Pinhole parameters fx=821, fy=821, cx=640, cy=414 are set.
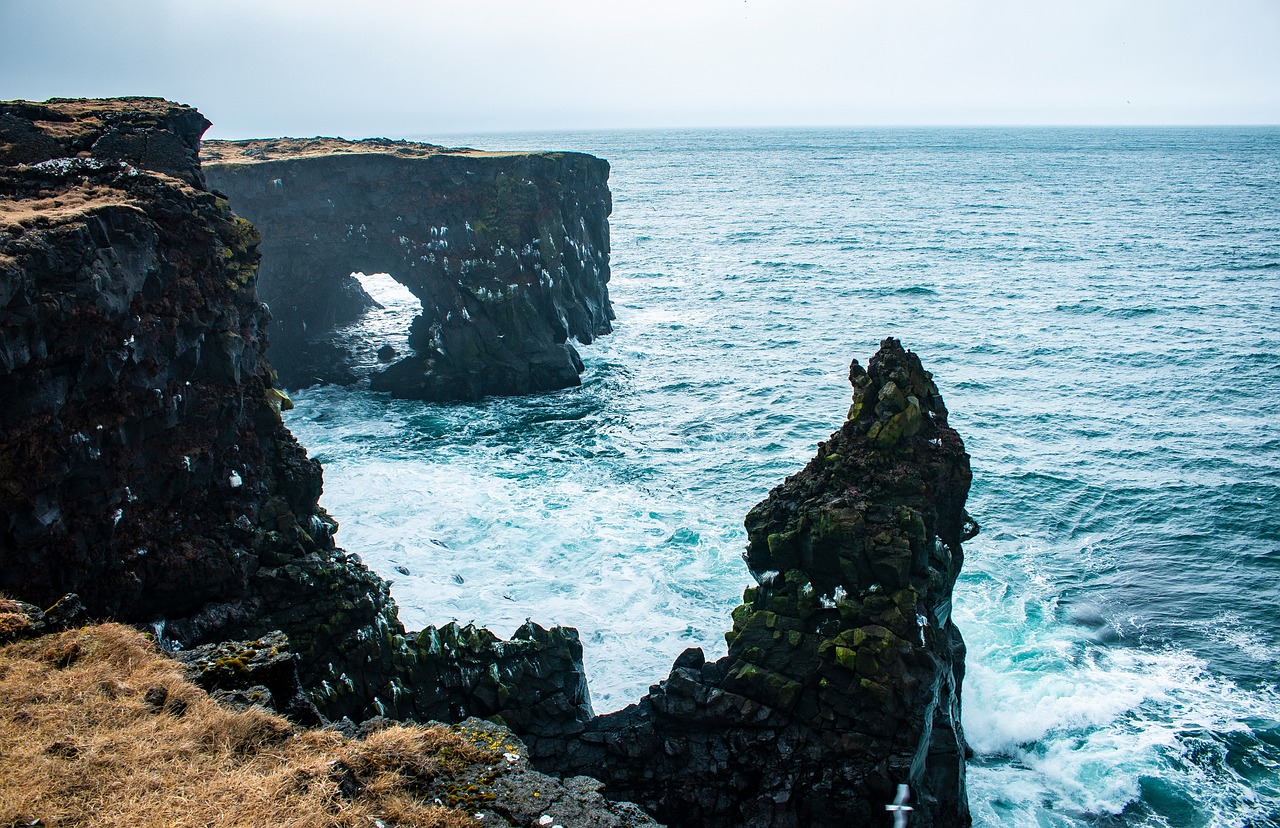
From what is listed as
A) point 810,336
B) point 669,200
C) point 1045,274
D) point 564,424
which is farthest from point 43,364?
point 669,200

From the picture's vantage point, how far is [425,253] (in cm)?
5597

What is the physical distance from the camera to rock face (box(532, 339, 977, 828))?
1981cm

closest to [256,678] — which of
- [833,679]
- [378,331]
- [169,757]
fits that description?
[169,757]

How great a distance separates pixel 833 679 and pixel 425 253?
144 feet

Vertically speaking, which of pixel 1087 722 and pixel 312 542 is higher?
pixel 312 542

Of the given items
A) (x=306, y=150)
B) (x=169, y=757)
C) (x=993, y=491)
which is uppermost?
(x=306, y=150)

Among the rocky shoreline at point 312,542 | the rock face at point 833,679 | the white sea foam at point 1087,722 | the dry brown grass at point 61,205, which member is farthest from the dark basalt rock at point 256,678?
the white sea foam at point 1087,722

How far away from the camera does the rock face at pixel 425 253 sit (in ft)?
179

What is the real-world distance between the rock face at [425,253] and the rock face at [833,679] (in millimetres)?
34477

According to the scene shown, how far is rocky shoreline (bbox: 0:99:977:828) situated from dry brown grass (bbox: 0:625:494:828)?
8.66ft

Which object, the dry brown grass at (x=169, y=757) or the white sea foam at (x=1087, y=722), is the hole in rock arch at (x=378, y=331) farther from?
the dry brown grass at (x=169, y=757)

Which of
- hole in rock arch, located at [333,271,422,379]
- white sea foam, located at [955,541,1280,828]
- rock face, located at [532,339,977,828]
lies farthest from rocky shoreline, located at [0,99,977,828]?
hole in rock arch, located at [333,271,422,379]

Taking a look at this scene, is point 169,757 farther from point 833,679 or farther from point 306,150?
point 306,150

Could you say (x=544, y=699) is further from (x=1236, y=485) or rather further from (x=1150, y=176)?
(x=1150, y=176)
